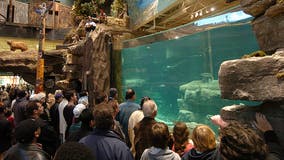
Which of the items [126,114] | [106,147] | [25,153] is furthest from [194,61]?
[25,153]

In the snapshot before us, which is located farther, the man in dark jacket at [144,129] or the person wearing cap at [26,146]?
the man in dark jacket at [144,129]

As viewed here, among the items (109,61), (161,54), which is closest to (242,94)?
(109,61)

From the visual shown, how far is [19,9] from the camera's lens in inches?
781

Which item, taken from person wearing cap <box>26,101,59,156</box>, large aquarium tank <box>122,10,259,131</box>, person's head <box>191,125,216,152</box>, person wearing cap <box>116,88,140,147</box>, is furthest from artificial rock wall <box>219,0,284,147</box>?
large aquarium tank <box>122,10,259,131</box>

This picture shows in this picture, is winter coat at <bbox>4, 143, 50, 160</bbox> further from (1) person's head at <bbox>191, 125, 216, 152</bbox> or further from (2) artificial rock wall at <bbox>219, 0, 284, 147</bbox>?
(2) artificial rock wall at <bbox>219, 0, 284, 147</bbox>

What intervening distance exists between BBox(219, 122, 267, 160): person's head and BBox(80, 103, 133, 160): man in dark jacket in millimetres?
1189

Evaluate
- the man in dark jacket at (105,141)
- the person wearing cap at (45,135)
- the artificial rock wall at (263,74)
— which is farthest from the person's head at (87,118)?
the artificial rock wall at (263,74)

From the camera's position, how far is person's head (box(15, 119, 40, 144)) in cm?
243

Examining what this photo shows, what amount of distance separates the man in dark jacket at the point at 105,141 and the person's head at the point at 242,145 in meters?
1.19

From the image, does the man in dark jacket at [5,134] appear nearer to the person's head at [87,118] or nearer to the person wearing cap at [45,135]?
the person wearing cap at [45,135]

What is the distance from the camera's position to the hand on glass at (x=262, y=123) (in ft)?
6.67

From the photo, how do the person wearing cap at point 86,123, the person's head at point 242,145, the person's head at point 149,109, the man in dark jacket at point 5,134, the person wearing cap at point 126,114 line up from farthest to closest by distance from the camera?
the person wearing cap at point 126,114 → the man in dark jacket at point 5,134 → the person's head at point 149,109 → the person wearing cap at point 86,123 → the person's head at point 242,145

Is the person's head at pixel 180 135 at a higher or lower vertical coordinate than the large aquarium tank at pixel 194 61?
lower

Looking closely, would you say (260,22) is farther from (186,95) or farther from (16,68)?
(16,68)
